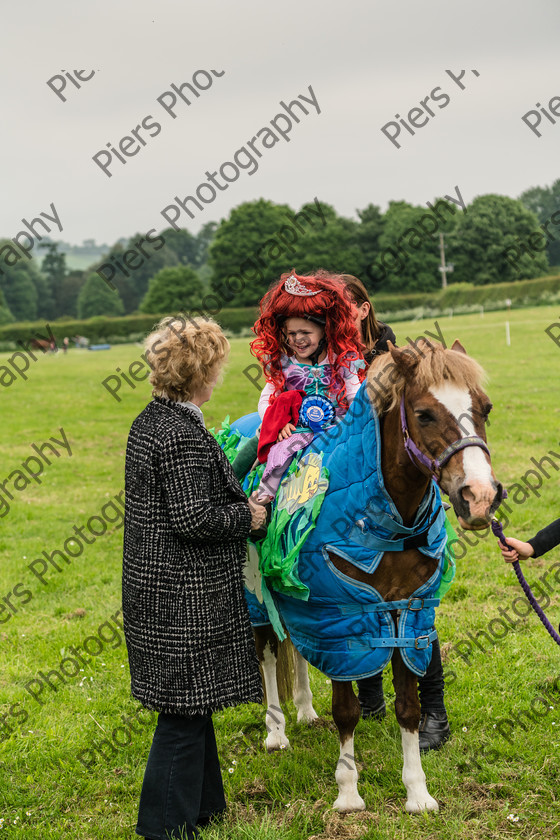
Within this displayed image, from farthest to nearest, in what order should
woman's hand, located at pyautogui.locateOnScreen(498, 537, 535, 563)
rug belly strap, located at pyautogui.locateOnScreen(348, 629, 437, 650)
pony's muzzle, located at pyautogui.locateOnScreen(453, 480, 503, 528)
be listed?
rug belly strap, located at pyautogui.locateOnScreen(348, 629, 437, 650)
woman's hand, located at pyautogui.locateOnScreen(498, 537, 535, 563)
pony's muzzle, located at pyautogui.locateOnScreen(453, 480, 503, 528)

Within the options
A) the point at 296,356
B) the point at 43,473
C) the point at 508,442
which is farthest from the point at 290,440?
the point at 43,473

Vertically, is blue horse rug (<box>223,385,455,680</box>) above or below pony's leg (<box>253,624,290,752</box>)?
above

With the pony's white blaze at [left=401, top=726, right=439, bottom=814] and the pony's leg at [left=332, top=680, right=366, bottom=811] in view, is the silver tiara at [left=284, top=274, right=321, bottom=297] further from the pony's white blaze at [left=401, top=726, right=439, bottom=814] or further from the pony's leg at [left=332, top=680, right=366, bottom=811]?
the pony's white blaze at [left=401, top=726, right=439, bottom=814]

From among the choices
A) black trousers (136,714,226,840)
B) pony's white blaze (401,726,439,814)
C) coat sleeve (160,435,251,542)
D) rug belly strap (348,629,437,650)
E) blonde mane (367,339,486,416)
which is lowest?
pony's white blaze (401,726,439,814)

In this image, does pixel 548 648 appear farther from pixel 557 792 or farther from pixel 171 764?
pixel 171 764

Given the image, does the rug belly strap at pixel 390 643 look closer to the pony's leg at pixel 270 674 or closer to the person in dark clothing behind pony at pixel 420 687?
the person in dark clothing behind pony at pixel 420 687

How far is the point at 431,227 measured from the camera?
201 ft

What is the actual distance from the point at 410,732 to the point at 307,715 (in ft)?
3.72

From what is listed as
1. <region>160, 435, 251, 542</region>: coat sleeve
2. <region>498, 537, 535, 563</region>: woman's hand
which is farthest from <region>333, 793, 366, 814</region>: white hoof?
<region>160, 435, 251, 542</region>: coat sleeve

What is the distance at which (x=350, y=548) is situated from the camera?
3424 mm

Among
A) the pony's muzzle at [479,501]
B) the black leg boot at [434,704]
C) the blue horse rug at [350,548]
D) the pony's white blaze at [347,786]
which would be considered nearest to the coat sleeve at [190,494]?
the blue horse rug at [350,548]

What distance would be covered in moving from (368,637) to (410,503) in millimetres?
683

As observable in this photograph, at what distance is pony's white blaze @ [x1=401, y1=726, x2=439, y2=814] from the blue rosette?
156cm

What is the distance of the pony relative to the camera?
9.77 feet
